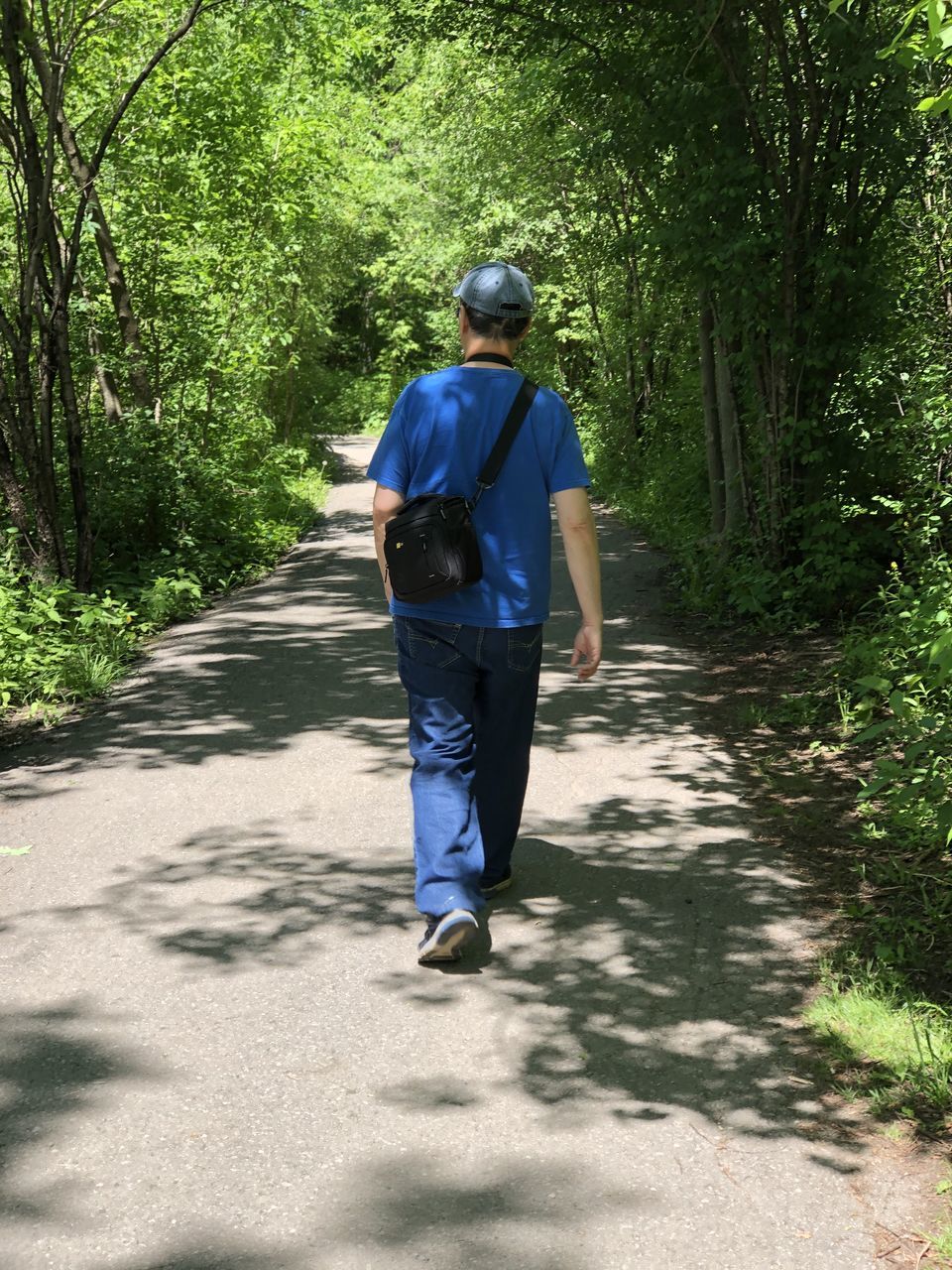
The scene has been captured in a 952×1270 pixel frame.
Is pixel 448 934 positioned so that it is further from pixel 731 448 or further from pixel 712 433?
pixel 712 433

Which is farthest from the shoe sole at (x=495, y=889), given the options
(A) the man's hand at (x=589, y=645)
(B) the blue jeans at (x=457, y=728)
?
(A) the man's hand at (x=589, y=645)

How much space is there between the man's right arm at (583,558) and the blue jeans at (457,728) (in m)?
0.18

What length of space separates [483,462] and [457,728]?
0.87 metres

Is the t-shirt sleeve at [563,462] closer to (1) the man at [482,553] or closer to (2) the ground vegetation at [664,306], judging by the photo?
(1) the man at [482,553]

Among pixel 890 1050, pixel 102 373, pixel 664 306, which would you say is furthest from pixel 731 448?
pixel 890 1050

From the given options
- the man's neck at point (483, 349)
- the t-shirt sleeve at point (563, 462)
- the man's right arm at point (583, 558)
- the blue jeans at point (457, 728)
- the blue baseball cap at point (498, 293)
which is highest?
the blue baseball cap at point (498, 293)

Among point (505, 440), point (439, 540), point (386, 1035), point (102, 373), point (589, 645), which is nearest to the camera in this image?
point (386, 1035)

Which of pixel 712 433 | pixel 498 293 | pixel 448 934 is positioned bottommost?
pixel 448 934

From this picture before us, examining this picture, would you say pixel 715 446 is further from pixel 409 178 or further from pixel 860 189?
pixel 409 178

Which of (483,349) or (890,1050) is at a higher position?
(483,349)

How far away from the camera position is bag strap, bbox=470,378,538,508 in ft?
14.0

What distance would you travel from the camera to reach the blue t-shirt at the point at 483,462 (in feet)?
14.0

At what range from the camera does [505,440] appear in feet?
14.0

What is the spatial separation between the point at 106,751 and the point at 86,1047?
139 inches
